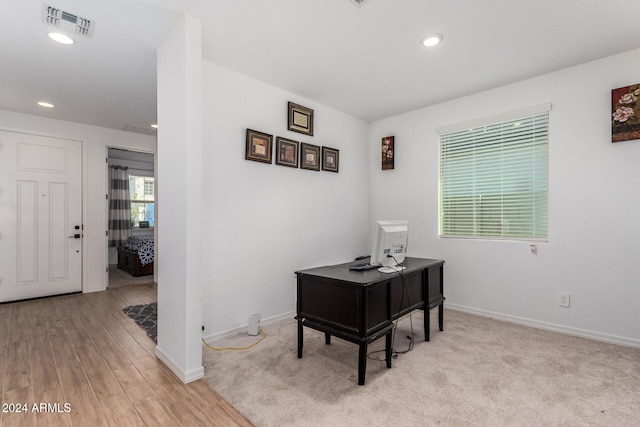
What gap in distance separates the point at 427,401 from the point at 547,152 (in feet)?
9.04

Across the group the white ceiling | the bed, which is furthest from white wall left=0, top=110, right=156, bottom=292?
the white ceiling

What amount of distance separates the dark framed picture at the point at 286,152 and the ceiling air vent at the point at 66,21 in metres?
1.78

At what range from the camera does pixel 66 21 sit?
2166 mm

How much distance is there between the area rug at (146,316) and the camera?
305 cm

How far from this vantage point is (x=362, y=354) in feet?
6.70

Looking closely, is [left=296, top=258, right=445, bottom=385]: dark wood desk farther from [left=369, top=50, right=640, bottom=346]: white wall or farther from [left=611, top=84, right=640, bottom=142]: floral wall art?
[left=611, top=84, right=640, bottom=142]: floral wall art

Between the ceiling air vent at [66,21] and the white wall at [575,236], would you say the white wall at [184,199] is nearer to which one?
the ceiling air vent at [66,21]

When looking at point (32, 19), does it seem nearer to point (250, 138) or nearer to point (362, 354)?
point (250, 138)

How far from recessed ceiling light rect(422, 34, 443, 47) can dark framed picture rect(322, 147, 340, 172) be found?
68.2 inches

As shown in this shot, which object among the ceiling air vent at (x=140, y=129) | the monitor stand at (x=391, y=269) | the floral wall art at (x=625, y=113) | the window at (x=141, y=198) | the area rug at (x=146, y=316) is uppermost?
the ceiling air vent at (x=140, y=129)

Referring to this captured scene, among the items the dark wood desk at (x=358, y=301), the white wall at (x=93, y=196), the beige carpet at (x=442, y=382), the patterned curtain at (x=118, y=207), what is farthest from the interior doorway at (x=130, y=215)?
the dark wood desk at (x=358, y=301)

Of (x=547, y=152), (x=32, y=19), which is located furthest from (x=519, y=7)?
(x=32, y=19)

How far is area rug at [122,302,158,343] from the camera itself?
10.0 ft

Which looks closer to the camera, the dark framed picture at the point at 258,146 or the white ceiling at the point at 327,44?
the white ceiling at the point at 327,44
